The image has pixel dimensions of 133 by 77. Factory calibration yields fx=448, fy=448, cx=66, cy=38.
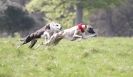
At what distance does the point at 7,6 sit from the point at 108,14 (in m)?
19.8

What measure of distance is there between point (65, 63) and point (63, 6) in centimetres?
3045

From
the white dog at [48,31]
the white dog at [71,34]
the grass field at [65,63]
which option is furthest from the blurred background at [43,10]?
the grass field at [65,63]

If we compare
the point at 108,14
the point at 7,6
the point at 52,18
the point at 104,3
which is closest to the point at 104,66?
the point at 104,3

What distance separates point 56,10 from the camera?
44.6 metres

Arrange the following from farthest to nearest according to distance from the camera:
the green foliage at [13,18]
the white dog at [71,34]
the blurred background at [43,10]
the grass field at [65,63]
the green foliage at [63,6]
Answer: the green foliage at [13,18] → the blurred background at [43,10] → the green foliage at [63,6] → the white dog at [71,34] → the grass field at [65,63]

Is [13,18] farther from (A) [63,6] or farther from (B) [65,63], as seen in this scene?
(B) [65,63]

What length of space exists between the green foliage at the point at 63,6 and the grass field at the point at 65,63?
23.3 meters

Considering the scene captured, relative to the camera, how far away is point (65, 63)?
13.3 meters

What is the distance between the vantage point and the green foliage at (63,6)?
40688mm

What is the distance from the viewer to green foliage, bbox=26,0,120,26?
40.7 m

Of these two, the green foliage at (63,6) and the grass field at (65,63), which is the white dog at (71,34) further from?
the green foliage at (63,6)

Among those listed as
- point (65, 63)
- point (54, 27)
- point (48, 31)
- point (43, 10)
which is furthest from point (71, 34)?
point (43, 10)

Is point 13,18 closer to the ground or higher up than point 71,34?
higher up

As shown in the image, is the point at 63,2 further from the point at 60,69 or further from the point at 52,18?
the point at 60,69
